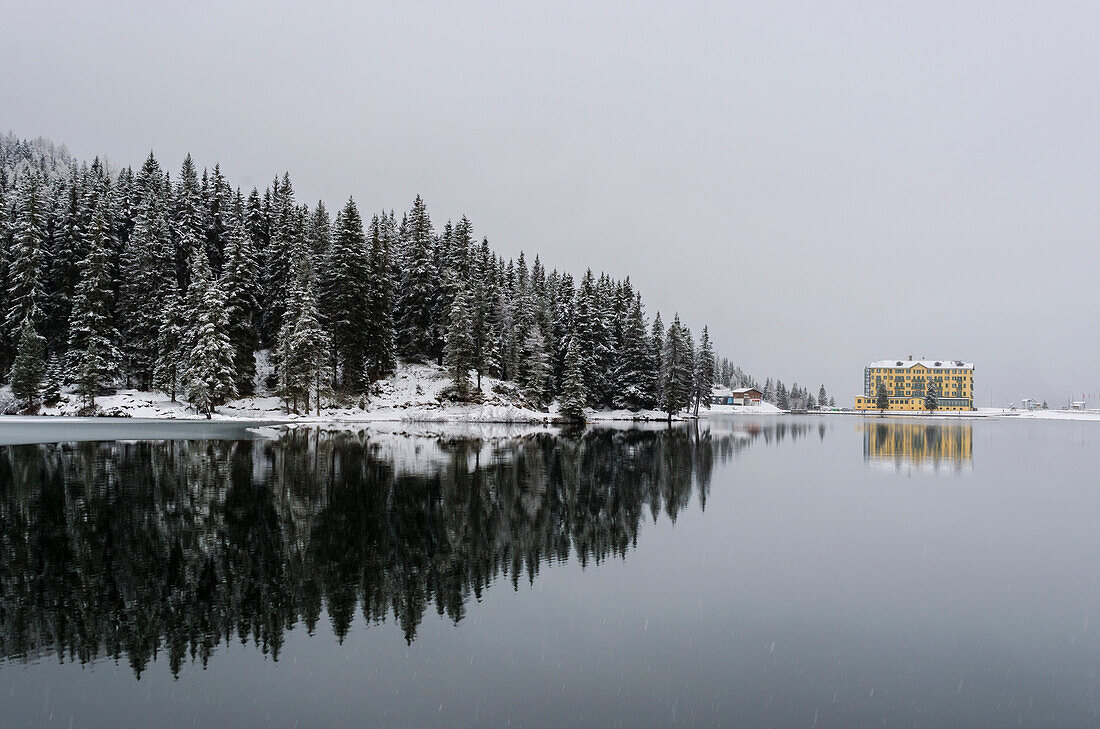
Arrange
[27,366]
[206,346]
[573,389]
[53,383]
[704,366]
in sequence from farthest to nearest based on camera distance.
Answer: [704,366]
[573,389]
[53,383]
[206,346]
[27,366]

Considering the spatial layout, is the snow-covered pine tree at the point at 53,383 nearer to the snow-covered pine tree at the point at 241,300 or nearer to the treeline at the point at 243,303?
the treeline at the point at 243,303

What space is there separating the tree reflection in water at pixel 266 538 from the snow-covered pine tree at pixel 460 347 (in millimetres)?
41692

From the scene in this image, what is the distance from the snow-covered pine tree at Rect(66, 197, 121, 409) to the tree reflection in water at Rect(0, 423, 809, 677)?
3621 centimetres

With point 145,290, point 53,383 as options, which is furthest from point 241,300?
point 53,383

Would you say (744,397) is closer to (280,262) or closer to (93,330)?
(280,262)

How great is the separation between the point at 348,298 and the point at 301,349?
8815 millimetres

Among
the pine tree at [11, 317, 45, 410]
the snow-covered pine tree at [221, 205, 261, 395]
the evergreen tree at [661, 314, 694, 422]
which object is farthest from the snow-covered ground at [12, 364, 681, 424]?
the evergreen tree at [661, 314, 694, 422]

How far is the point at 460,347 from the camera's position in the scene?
7406 cm

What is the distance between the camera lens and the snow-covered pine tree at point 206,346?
62.6m

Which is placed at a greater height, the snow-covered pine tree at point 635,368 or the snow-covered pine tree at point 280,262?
the snow-covered pine tree at point 280,262

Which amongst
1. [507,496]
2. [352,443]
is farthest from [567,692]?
[352,443]

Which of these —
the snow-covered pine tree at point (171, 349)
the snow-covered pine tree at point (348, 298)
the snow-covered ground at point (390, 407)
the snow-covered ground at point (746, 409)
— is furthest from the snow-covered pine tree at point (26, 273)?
the snow-covered ground at point (746, 409)

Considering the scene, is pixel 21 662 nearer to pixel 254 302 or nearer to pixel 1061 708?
pixel 1061 708

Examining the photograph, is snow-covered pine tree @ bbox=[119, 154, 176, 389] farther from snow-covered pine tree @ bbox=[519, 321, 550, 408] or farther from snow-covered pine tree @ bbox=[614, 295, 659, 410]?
snow-covered pine tree @ bbox=[614, 295, 659, 410]
